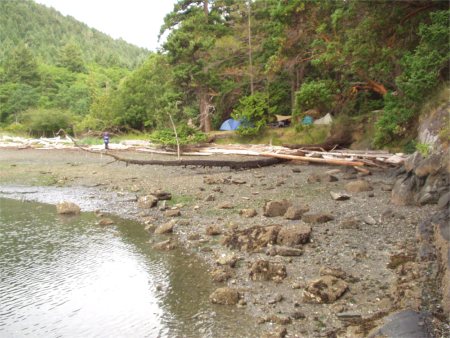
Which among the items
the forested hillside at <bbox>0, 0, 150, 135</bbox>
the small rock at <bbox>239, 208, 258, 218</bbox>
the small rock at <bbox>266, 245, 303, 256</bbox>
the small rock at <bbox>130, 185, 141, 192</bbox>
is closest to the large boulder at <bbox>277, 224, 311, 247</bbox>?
the small rock at <bbox>266, 245, 303, 256</bbox>

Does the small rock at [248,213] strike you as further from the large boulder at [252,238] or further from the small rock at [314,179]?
the small rock at [314,179]

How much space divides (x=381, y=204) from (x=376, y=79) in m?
11.7

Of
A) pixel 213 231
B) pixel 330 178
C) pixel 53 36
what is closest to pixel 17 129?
pixel 330 178

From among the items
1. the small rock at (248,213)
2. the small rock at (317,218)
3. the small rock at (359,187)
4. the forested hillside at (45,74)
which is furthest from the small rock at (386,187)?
the forested hillside at (45,74)

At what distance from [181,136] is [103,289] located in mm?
24185

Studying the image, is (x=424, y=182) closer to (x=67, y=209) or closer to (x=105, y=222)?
(x=105, y=222)

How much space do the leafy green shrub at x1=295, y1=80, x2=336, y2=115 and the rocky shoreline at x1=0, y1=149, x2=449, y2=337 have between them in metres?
4.39

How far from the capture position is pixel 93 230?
1231 cm

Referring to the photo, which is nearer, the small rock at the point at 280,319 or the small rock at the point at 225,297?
the small rock at the point at 280,319

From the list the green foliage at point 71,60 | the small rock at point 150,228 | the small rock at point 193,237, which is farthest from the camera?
the green foliage at point 71,60

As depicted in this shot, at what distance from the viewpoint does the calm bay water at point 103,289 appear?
21.6 feet

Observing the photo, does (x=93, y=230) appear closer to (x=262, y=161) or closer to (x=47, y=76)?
(x=262, y=161)

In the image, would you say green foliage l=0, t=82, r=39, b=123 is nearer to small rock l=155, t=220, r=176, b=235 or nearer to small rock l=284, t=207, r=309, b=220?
small rock l=155, t=220, r=176, b=235

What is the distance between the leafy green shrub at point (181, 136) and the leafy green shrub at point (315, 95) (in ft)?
34.7
